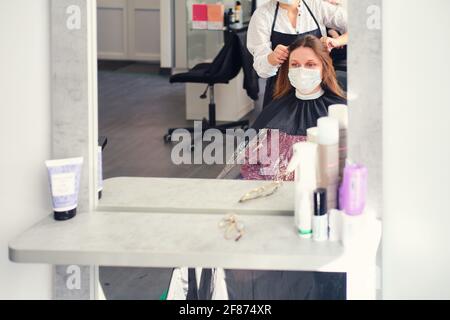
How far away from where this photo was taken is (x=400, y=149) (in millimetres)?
1640

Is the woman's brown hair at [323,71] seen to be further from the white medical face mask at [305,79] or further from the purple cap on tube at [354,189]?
the purple cap on tube at [354,189]

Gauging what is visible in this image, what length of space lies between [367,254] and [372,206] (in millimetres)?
171

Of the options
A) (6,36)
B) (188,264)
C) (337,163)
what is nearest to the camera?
(188,264)

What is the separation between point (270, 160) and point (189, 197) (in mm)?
230

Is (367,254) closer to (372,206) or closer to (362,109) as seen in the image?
(372,206)

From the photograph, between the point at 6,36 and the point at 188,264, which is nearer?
the point at 188,264

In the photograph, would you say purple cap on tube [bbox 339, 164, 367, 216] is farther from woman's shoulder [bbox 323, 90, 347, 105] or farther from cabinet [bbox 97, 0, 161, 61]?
cabinet [bbox 97, 0, 161, 61]

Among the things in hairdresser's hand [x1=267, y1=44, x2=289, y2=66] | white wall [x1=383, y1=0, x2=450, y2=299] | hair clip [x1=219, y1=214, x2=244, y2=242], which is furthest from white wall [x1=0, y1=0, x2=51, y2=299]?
white wall [x1=383, y1=0, x2=450, y2=299]

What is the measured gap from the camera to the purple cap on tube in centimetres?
148

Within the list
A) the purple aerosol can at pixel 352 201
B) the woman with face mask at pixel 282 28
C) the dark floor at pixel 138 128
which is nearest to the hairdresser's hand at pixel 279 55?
the woman with face mask at pixel 282 28

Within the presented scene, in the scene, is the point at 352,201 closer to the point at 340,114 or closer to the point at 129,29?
the point at 340,114

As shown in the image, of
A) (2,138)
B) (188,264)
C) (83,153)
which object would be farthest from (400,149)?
(2,138)

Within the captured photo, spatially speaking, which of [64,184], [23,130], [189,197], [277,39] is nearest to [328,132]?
[277,39]

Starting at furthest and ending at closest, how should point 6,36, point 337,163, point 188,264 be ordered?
1. point 6,36
2. point 337,163
3. point 188,264
